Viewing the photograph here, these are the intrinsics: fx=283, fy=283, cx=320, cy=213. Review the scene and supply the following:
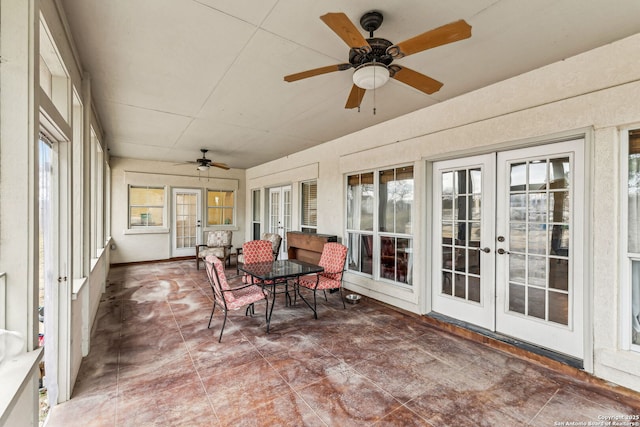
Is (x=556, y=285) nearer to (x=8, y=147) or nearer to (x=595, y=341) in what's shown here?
(x=595, y=341)

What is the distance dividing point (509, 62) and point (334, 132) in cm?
265

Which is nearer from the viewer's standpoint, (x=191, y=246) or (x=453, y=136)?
(x=453, y=136)

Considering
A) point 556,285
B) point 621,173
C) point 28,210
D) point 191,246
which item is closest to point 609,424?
point 556,285

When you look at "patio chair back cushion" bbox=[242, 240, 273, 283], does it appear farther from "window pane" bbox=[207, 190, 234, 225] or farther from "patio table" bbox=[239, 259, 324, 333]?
"window pane" bbox=[207, 190, 234, 225]

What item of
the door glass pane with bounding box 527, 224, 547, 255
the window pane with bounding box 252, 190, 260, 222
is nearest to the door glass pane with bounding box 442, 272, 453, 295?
the door glass pane with bounding box 527, 224, 547, 255

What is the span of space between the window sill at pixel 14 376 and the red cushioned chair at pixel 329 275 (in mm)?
2701

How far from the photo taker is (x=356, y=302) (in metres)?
4.29

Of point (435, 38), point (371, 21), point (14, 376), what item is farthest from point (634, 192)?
point (14, 376)

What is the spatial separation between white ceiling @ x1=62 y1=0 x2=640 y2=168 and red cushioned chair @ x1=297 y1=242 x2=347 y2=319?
6.30 feet

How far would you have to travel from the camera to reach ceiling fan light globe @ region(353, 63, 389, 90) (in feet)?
6.42

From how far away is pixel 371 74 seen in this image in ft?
6.48

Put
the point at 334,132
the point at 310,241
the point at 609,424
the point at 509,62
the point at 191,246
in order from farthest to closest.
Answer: the point at 191,246, the point at 310,241, the point at 334,132, the point at 509,62, the point at 609,424

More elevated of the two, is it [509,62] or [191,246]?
[509,62]

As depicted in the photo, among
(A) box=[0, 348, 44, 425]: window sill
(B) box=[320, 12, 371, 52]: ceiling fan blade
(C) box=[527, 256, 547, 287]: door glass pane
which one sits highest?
(B) box=[320, 12, 371, 52]: ceiling fan blade
